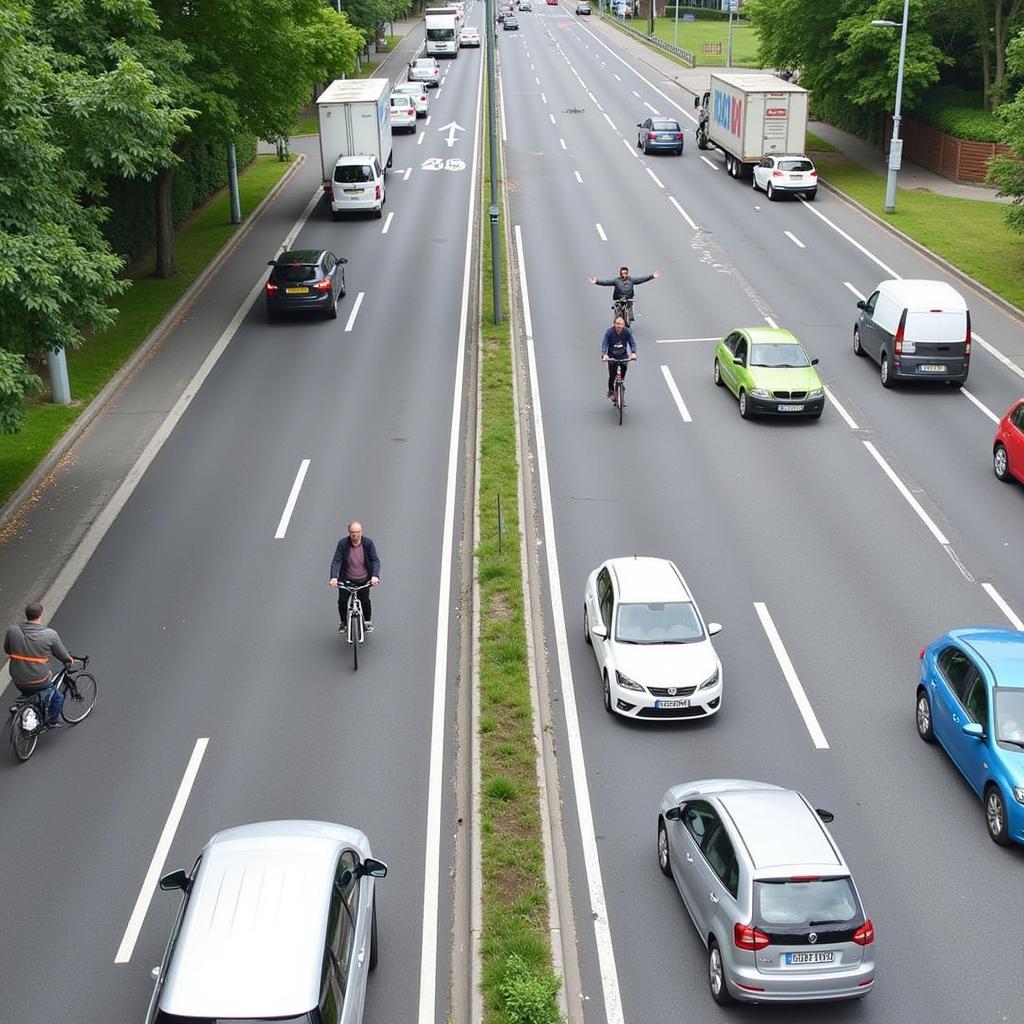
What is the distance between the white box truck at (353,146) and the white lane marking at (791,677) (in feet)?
95.2

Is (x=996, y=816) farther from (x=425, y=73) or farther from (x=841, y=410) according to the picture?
(x=425, y=73)

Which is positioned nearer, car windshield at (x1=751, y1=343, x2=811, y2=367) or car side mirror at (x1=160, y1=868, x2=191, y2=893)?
car side mirror at (x1=160, y1=868, x2=191, y2=893)

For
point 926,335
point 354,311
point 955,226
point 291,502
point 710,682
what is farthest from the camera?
point 955,226

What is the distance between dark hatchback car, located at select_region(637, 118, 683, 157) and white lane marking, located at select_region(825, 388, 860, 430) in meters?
29.3

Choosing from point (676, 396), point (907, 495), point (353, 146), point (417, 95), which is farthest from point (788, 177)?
point (907, 495)

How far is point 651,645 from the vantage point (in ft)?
54.2

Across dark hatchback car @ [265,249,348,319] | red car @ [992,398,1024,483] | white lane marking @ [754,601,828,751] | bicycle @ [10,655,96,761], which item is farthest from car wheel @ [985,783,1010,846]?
dark hatchback car @ [265,249,348,319]

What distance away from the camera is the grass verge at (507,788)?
1112cm

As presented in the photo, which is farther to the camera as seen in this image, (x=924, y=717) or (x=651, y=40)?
(x=651, y=40)

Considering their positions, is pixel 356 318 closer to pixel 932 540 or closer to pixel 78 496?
pixel 78 496

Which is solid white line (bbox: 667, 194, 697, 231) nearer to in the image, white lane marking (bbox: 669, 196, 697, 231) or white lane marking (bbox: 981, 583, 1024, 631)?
white lane marking (bbox: 669, 196, 697, 231)

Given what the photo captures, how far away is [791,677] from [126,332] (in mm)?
21323

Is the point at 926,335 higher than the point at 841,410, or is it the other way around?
the point at 926,335

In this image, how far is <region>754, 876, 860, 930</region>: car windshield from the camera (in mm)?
10930
